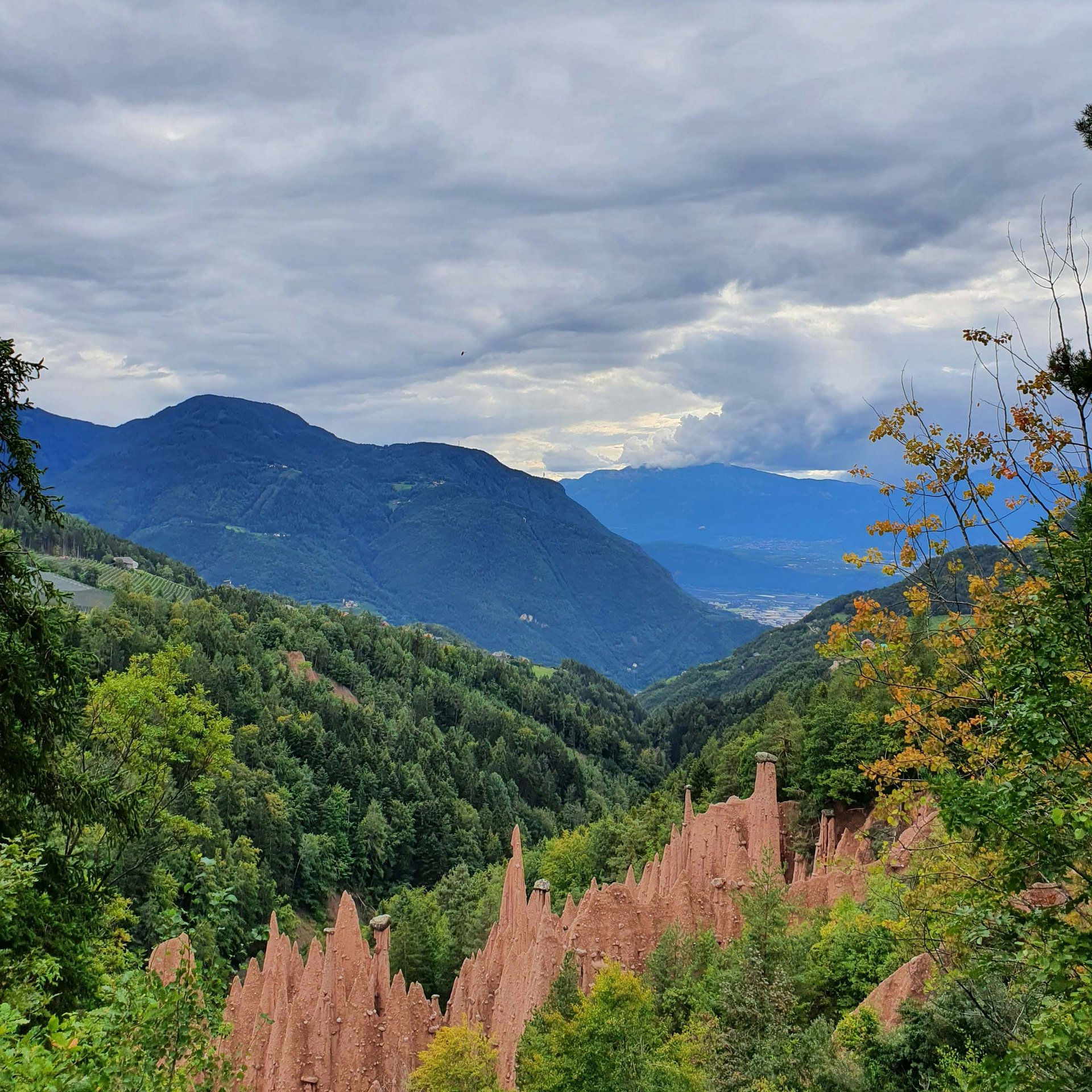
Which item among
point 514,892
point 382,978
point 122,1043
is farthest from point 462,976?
point 122,1043

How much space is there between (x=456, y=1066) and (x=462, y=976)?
8.10 metres

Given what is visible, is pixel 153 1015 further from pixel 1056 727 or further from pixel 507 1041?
pixel 507 1041

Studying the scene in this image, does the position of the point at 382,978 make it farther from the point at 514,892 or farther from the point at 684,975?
the point at 684,975

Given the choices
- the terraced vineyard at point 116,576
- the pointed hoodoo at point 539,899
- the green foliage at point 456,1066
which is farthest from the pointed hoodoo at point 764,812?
the terraced vineyard at point 116,576

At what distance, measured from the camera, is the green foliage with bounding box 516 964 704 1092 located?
21.6 meters

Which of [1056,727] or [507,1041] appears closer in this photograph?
[1056,727]

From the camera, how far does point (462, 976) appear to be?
33375 millimetres

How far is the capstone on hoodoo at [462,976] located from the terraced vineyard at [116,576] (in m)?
115

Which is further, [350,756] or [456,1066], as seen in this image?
[350,756]

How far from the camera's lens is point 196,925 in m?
12.2

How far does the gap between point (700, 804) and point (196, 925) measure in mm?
47421

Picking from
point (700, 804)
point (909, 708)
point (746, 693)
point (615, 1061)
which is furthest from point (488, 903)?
point (746, 693)

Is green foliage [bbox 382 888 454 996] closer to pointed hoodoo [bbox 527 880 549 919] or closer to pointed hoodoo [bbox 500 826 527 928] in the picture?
pointed hoodoo [bbox 500 826 527 928]

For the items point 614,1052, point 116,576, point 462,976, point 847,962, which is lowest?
point 462,976
